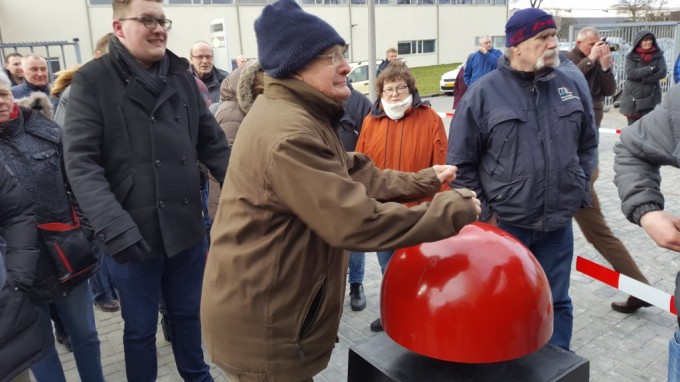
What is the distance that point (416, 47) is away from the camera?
40.8 metres

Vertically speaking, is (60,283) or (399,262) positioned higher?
(399,262)

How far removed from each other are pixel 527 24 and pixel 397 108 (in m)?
1.19

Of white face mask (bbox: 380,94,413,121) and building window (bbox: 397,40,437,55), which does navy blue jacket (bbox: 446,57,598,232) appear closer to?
white face mask (bbox: 380,94,413,121)

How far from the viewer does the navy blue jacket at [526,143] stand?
3.03 metres

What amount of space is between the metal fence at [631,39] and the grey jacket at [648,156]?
40.6 feet

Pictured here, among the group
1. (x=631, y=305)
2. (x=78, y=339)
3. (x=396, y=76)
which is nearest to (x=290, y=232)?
(x=78, y=339)

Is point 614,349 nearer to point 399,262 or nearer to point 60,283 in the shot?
point 399,262

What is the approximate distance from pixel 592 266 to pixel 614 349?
1.97 ft

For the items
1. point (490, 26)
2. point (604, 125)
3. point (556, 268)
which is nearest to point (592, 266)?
point (556, 268)

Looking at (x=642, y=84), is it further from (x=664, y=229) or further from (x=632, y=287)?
(x=664, y=229)

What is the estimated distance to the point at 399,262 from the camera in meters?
2.09

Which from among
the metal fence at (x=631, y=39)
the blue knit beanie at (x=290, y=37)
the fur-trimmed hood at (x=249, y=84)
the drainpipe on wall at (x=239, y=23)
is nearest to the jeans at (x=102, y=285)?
the fur-trimmed hood at (x=249, y=84)

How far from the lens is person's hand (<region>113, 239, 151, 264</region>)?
2588 millimetres

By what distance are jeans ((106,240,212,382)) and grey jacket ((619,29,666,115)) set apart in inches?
323
